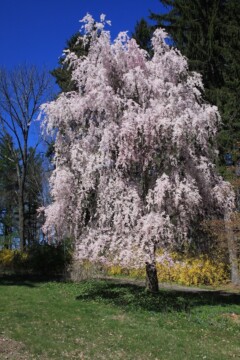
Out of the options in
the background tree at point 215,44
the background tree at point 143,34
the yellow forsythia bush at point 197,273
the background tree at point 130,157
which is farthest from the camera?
the background tree at point 143,34

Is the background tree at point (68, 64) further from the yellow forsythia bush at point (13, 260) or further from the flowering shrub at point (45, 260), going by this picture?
the yellow forsythia bush at point (13, 260)

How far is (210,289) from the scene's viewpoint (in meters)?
14.3

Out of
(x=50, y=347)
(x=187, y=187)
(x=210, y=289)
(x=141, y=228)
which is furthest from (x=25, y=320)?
(x=210, y=289)

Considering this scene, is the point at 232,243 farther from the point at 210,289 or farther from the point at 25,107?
the point at 25,107

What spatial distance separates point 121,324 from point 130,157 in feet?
12.4

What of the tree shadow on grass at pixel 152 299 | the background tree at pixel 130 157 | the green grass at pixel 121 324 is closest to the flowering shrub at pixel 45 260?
the tree shadow on grass at pixel 152 299

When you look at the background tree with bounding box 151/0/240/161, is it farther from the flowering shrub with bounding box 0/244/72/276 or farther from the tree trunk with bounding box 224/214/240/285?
the flowering shrub with bounding box 0/244/72/276

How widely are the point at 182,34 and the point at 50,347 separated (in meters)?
14.1

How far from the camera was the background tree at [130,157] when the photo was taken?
950 cm

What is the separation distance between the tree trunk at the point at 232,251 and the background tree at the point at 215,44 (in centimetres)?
353

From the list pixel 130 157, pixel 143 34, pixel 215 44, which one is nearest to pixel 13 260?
pixel 130 157

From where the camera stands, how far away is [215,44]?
1577cm

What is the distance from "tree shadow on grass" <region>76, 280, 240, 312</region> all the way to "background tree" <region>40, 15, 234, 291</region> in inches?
36.1

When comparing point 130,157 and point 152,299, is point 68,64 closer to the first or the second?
point 130,157
